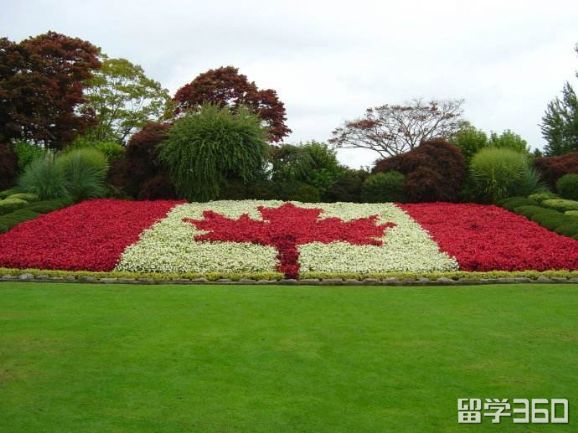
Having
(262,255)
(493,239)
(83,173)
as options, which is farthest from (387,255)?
(83,173)

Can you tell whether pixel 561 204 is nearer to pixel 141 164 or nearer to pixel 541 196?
pixel 541 196

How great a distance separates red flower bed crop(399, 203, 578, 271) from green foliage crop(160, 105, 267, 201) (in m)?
5.35

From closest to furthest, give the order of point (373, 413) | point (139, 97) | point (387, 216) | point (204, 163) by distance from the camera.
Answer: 1. point (373, 413)
2. point (387, 216)
3. point (204, 163)
4. point (139, 97)

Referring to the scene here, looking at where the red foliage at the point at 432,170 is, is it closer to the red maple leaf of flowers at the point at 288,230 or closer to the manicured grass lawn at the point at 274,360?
the red maple leaf of flowers at the point at 288,230

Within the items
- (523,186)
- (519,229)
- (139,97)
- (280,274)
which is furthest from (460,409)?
(139,97)

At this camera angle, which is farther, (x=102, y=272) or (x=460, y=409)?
(x=102, y=272)

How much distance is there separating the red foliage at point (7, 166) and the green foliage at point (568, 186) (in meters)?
18.8

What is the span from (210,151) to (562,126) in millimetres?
27364

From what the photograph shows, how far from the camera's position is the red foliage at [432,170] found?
21.3 meters

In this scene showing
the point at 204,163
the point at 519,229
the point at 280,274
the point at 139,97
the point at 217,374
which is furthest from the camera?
the point at 139,97

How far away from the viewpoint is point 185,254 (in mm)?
13945

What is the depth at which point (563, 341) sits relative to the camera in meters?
7.22

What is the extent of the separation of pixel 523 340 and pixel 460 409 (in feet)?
7.61

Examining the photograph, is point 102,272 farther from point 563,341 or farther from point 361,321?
point 563,341
